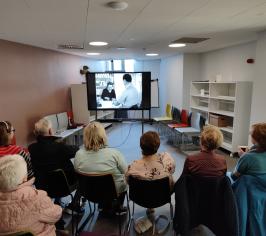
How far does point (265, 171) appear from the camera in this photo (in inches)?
70.1

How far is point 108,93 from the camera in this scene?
14.3 ft

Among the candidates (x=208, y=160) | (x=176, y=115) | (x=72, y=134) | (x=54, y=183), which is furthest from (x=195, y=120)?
(x=54, y=183)

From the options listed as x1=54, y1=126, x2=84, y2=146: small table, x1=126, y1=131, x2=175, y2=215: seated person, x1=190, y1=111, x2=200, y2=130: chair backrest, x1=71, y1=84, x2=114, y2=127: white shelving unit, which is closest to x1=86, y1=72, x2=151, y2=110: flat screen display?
x1=54, y1=126, x2=84, y2=146: small table

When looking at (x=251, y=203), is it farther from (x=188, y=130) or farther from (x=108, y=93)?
(x=188, y=130)

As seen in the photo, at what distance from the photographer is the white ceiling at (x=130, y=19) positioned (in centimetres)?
224

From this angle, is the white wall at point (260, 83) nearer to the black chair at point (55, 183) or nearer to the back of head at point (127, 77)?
the back of head at point (127, 77)

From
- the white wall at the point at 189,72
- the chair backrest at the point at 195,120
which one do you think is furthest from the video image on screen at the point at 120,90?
the white wall at the point at 189,72

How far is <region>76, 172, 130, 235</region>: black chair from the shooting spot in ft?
6.59

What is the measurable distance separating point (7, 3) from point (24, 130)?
9.34 ft

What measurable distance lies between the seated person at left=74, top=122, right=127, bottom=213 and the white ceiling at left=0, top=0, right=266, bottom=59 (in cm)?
129

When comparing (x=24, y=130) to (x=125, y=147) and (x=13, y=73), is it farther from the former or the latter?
(x=125, y=147)

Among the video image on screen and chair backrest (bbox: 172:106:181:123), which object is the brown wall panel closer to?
the video image on screen

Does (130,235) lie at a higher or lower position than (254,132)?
lower

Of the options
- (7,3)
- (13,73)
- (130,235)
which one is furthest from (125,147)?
(7,3)
